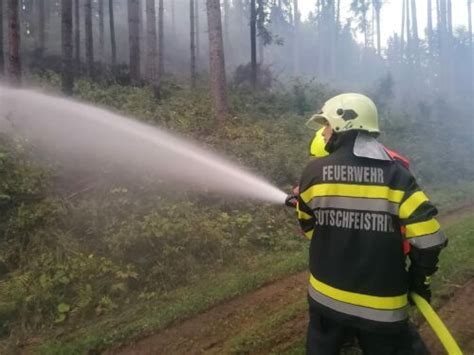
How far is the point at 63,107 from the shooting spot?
11.5 meters

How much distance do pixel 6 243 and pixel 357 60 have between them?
7263 cm

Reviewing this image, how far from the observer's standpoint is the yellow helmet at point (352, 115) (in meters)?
2.68

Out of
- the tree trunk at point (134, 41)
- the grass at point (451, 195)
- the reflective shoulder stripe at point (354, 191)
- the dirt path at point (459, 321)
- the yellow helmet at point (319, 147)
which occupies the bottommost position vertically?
the dirt path at point (459, 321)

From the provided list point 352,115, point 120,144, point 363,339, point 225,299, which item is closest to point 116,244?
point 225,299

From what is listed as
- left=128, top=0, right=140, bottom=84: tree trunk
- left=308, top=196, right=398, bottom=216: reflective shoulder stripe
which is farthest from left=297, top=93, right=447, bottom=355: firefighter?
left=128, top=0, right=140, bottom=84: tree trunk

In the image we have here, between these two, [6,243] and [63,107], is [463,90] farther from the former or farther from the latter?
[6,243]

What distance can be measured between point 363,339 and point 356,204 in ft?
2.97

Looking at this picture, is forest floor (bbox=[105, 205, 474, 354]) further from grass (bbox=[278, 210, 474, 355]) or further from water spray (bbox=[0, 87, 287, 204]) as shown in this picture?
water spray (bbox=[0, 87, 287, 204])

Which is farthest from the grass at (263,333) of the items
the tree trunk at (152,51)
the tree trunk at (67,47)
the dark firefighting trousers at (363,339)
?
the tree trunk at (152,51)

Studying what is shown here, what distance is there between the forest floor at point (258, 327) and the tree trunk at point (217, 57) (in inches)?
327

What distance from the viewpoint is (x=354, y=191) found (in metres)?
2.60

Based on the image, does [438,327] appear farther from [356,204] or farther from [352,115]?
[352,115]

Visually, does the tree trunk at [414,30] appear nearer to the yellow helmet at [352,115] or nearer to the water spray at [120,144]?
the water spray at [120,144]

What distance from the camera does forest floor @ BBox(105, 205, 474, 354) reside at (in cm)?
442
